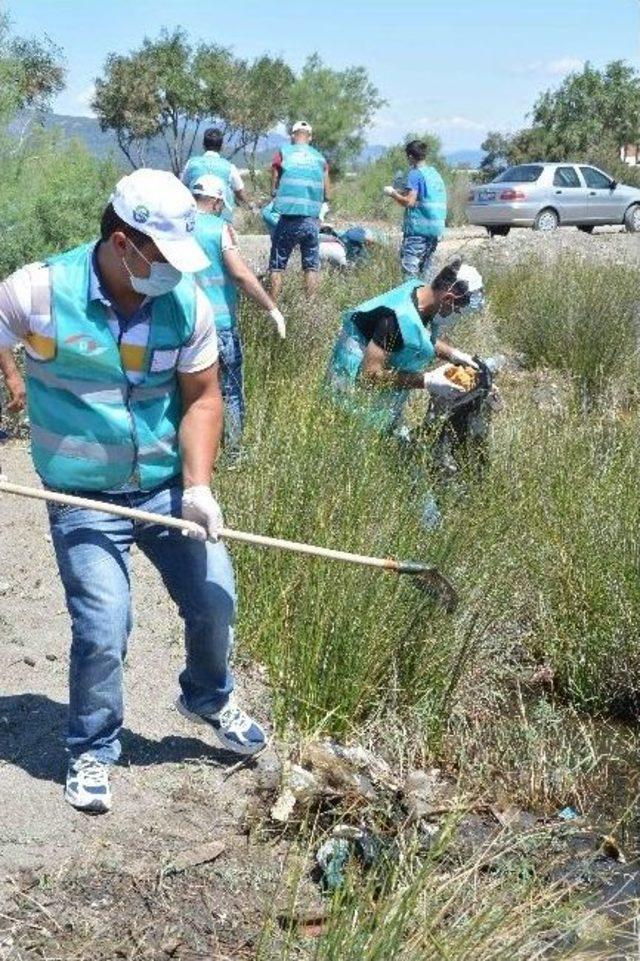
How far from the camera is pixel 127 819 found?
3.77 meters

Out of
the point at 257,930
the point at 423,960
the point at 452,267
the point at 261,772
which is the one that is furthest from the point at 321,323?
the point at 423,960

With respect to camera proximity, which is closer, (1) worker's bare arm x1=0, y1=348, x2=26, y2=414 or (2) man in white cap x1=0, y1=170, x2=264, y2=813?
(2) man in white cap x1=0, y1=170, x2=264, y2=813

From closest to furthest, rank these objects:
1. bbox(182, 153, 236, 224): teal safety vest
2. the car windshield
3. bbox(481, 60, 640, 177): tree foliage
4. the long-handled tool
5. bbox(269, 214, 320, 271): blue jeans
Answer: the long-handled tool < bbox(182, 153, 236, 224): teal safety vest < bbox(269, 214, 320, 271): blue jeans < the car windshield < bbox(481, 60, 640, 177): tree foliage

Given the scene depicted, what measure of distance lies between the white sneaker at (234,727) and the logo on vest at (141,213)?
4.84 feet

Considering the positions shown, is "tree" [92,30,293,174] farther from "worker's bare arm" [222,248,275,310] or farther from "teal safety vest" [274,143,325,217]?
"worker's bare arm" [222,248,275,310]

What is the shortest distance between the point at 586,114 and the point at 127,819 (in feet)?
141

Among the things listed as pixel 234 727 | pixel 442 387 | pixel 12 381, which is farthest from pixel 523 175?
pixel 12 381

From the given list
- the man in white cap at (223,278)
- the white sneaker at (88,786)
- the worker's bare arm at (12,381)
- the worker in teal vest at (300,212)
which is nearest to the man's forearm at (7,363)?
the worker's bare arm at (12,381)

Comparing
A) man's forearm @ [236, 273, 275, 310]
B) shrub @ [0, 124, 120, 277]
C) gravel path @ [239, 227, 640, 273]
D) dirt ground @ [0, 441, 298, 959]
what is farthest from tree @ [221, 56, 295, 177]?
dirt ground @ [0, 441, 298, 959]

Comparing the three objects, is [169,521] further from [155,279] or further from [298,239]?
[298,239]

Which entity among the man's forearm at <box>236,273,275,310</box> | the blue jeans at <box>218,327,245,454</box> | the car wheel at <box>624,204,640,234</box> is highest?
the man's forearm at <box>236,273,275,310</box>

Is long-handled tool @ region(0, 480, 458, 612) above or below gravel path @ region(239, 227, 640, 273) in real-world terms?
above

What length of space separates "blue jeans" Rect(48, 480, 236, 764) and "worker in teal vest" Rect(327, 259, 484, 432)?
6.46 ft

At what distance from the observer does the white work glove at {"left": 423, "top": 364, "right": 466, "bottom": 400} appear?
6.24 meters
